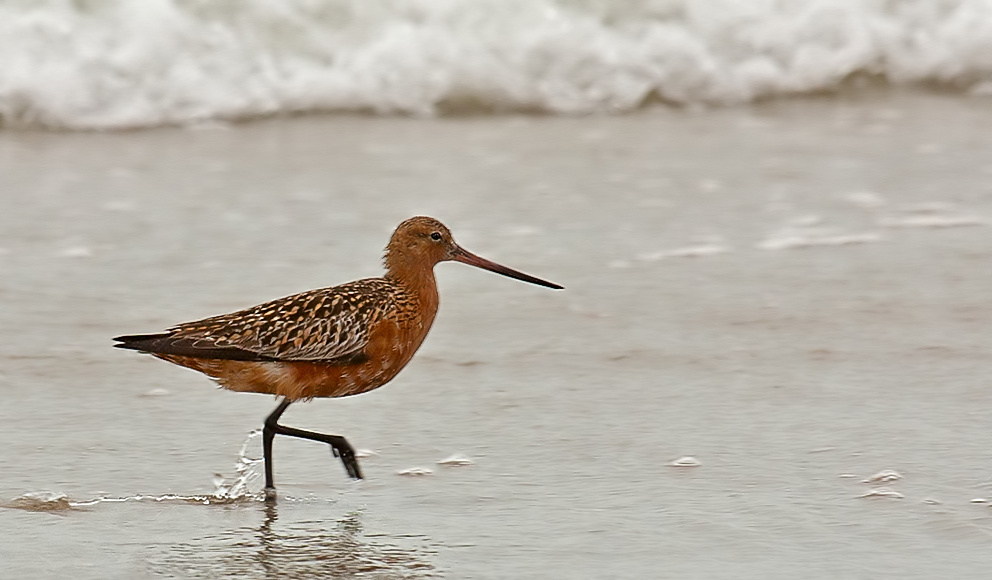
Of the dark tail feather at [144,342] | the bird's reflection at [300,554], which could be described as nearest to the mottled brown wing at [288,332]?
the dark tail feather at [144,342]

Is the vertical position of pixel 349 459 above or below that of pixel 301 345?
below

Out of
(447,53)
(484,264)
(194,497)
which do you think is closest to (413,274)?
(484,264)

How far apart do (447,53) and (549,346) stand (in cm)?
393

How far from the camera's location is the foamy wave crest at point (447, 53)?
857cm

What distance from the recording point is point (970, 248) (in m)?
6.12

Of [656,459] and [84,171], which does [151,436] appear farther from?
[84,171]

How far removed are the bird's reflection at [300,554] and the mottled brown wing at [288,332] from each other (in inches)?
22.4

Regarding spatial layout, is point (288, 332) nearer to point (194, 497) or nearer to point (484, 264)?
point (194, 497)

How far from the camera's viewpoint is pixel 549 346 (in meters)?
5.37

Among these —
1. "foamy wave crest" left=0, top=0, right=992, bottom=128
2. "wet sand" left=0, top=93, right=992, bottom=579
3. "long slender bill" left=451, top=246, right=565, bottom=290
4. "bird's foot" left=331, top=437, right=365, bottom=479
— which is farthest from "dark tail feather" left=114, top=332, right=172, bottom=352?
"foamy wave crest" left=0, top=0, right=992, bottom=128

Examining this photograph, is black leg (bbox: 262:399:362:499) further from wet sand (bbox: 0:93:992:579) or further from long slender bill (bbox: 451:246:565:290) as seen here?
long slender bill (bbox: 451:246:565:290)

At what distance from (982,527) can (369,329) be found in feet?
5.33

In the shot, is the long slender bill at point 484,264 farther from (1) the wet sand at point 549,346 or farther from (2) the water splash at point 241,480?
(2) the water splash at point 241,480

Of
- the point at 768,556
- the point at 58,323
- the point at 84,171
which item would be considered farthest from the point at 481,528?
the point at 84,171
